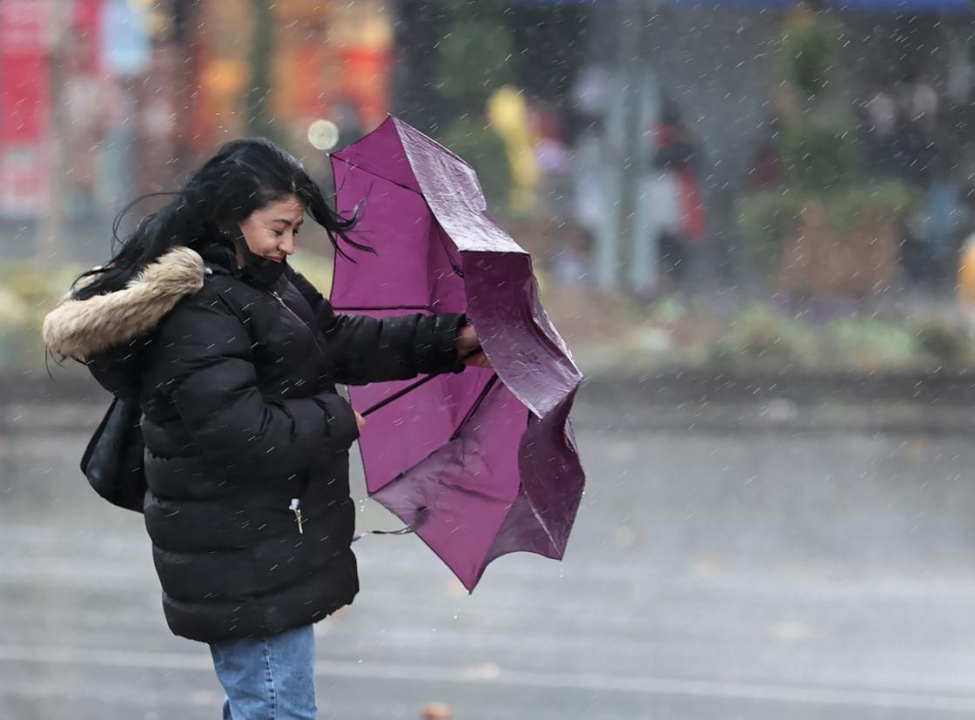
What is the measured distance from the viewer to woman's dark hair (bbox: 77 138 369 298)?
3572 mm

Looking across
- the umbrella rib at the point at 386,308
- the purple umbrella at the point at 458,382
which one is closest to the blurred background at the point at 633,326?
the purple umbrella at the point at 458,382

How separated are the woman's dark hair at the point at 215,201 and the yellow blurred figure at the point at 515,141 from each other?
12472mm

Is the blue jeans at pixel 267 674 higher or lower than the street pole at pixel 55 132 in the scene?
higher

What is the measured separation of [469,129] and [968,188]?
5.84 metres

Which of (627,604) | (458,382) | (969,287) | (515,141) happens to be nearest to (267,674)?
(458,382)

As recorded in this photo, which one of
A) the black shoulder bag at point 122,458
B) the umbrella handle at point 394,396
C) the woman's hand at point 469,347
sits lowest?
the umbrella handle at point 394,396

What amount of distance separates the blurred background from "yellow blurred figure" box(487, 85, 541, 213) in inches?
1.4

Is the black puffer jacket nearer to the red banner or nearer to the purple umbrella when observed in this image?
the purple umbrella

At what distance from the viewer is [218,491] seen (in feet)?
11.7

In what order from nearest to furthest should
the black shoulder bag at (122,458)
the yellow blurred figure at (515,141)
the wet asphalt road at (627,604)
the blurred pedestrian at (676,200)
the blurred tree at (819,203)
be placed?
the black shoulder bag at (122,458)
the wet asphalt road at (627,604)
the blurred tree at (819,203)
the yellow blurred figure at (515,141)
the blurred pedestrian at (676,200)

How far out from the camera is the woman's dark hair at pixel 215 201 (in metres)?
3.57

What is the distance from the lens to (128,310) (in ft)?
11.2

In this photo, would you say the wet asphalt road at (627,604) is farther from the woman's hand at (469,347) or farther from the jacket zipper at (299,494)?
the jacket zipper at (299,494)

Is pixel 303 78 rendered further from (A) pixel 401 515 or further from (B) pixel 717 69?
(A) pixel 401 515
